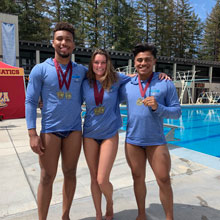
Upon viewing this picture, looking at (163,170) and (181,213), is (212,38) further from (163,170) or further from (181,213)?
(163,170)

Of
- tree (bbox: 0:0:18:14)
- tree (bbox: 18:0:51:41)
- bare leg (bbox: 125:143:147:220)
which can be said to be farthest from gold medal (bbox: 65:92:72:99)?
tree (bbox: 0:0:18:14)

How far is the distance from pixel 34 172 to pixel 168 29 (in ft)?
130

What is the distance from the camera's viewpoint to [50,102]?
6.61ft

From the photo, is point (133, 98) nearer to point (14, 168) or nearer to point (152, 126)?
point (152, 126)

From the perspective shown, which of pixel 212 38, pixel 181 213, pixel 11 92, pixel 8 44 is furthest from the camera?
pixel 212 38

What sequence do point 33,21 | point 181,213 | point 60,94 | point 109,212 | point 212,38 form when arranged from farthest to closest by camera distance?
point 212,38
point 33,21
point 181,213
point 109,212
point 60,94

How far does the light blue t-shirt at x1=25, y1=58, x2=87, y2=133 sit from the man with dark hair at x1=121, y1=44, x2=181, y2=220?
0.59 metres

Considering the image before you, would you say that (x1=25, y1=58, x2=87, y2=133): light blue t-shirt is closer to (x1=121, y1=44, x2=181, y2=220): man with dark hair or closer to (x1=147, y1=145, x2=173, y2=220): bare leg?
(x1=121, y1=44, x2=181, y2=220): man with dark hair

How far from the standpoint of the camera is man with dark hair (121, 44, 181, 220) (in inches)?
81.0

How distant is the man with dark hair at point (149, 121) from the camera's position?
2059 mm

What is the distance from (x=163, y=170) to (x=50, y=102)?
1.29 metres

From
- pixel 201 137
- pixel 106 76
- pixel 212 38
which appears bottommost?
pixel 201 137

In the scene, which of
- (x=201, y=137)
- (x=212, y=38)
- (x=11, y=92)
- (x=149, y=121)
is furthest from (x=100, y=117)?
(x=212, y=38)

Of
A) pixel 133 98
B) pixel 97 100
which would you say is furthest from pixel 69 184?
pixel 133 98
